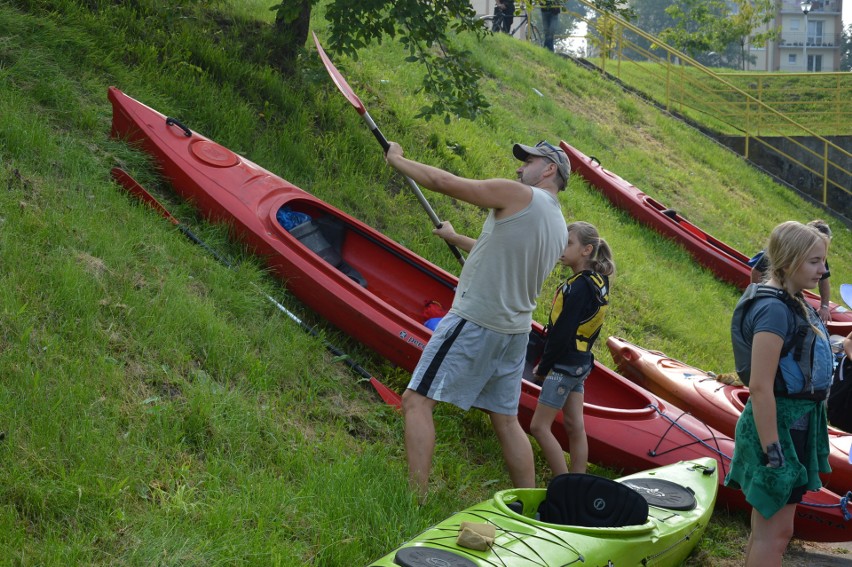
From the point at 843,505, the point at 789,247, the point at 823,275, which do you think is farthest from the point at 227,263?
the point at 823,275

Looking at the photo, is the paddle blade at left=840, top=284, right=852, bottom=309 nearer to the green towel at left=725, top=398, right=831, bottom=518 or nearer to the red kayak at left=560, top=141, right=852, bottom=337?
the green towel at left=725, top=398, right=831, bottom=518

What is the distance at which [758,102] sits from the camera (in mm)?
16656

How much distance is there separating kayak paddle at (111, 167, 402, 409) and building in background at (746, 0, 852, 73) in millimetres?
68841

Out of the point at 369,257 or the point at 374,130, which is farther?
the point at 369,257

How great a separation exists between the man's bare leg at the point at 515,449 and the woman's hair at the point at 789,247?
1.36 metres

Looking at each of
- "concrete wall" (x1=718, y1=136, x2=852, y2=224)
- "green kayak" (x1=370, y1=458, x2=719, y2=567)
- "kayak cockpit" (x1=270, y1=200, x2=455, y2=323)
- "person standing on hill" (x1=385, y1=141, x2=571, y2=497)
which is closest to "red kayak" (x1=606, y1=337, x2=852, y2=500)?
"green kayak" (x1=370, y1=458, x2=719, y2=567)

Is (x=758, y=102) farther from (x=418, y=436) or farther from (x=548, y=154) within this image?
(x=418, y=436)

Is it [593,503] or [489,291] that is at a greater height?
[489,291]

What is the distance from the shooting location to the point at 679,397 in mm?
5988

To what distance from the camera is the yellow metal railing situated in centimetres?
1650

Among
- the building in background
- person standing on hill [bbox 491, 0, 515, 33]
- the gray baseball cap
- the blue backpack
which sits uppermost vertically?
the building in background

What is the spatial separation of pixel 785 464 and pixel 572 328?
1.34m

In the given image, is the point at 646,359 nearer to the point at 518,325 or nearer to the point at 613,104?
the point at 518,325

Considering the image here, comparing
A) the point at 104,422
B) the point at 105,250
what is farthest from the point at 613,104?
the point at 104,422
